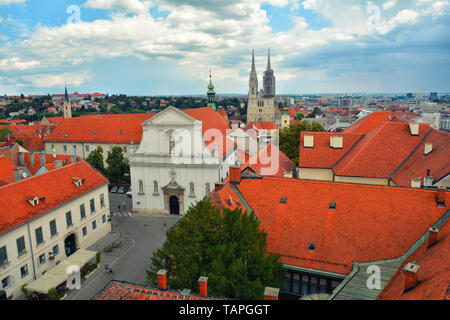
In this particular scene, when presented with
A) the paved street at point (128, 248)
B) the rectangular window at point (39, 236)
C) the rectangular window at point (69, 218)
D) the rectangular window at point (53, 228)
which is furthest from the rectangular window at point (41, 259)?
the paved street at point (128, 248)

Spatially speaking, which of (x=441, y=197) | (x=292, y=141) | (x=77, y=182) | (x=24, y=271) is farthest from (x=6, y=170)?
(x=441, y=197)

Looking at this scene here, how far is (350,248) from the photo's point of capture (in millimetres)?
19422

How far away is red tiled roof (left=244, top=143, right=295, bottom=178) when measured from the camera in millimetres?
34603

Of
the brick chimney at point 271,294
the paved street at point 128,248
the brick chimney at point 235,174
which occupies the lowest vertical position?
the paved street at point 128,248

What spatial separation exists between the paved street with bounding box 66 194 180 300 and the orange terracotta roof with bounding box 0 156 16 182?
12.5m

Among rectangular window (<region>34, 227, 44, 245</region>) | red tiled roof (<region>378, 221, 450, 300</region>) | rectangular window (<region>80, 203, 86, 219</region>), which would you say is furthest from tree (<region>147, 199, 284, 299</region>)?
rectangular window (<region>80, 203, 86, 219</region>)

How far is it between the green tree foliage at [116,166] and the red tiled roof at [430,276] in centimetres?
4316

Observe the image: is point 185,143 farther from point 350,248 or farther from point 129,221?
point 350,248

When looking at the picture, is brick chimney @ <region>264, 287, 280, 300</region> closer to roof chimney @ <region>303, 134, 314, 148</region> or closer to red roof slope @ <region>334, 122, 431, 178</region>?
red roof slope @ <region>334, 122, 431, 178</region>

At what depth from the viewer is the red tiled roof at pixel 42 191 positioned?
25125 mm

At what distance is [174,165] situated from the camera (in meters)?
39.8

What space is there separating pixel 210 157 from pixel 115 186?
70.4ft

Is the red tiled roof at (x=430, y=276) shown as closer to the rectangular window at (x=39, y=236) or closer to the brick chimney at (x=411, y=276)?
the brick chimney at (x=411, y=276)

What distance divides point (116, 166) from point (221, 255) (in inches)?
1564
